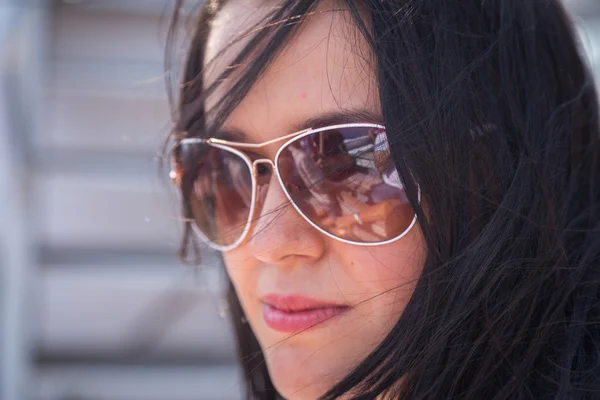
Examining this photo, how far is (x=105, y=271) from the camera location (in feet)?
11.1

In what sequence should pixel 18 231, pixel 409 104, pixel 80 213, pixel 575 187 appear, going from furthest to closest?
pixel 80 213 < pixel 18 231 < pixel 575 187 < pixel 409 104

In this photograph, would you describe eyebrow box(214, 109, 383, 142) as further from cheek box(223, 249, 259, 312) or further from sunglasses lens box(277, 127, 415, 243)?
cheek box(223, 249, 259, 312)

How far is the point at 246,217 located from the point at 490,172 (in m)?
0.38

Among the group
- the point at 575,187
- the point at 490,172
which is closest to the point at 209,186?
the point at 490,172

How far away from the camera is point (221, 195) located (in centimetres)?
119

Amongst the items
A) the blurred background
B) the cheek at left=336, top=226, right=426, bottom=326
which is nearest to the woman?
the cheek at left=336, top=226, right=426, bottom=326

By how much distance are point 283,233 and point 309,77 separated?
232mm

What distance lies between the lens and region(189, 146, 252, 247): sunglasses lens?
44.9 inches

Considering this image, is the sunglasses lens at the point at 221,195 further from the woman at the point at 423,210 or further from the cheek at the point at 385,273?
the cheek at the point at 385,273

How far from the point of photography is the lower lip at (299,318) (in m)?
1.08

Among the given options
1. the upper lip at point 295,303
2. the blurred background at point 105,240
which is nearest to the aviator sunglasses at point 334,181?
the upper lip at point 295,303

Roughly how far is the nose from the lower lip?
0.26 feet

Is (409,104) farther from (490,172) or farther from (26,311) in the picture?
(26,311)

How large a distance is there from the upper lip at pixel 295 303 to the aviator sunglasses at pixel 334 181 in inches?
4.1
